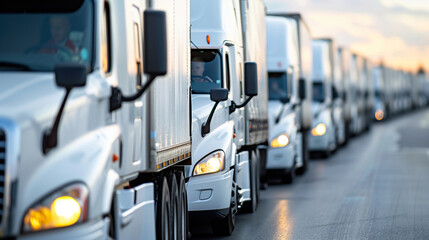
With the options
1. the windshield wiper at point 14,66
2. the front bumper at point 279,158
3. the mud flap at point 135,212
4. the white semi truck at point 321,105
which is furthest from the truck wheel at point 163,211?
the white semi truck at point 321,105

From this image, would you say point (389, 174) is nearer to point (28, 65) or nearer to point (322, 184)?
point (322, 184)

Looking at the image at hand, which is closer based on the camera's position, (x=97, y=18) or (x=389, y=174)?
(x=97, y=18)

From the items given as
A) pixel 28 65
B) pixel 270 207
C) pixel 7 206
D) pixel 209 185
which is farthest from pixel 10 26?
pixel 270 207

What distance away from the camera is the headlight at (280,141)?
20719 millimetres

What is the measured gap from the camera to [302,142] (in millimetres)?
24469

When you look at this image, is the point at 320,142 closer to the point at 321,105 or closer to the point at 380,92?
the point at 321,105

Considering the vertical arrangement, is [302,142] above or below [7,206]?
below

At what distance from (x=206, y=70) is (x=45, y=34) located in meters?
6.25

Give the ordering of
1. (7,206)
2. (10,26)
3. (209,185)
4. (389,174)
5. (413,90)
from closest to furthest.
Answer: (7,206) < (10,26) < (209,185) < (389,174) < (413,90)

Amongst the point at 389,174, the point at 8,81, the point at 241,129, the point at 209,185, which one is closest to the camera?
the point at 8,81

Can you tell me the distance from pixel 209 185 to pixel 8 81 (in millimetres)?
5644

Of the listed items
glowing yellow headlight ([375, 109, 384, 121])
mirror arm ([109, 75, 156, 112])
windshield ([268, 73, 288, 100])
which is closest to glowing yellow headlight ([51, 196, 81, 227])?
mirror arm ([109, 75, 156, 112])

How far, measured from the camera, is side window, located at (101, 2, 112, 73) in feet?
23.4

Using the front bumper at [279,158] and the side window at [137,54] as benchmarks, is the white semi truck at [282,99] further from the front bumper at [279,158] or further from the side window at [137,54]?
the side window at [137,54]
